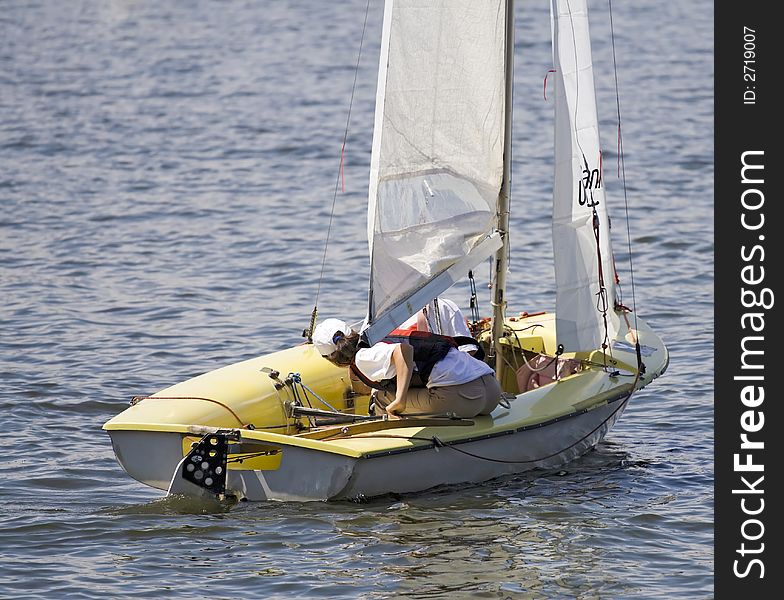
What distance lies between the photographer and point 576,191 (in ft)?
25.1

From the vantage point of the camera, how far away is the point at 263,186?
1565cm

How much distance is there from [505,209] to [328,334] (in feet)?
4.05

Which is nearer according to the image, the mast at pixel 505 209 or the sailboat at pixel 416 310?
the sailboat at pixel 416 310

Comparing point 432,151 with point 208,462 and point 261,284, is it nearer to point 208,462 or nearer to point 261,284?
point 208,462

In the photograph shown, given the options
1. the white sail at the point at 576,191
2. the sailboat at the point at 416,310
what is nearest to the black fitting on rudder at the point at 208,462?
the sailboat at the point at 416,310

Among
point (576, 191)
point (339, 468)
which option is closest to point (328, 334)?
point (339, 468)

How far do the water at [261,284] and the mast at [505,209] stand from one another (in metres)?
0.91

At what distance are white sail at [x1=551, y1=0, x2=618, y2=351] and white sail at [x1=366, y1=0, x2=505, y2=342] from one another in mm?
354

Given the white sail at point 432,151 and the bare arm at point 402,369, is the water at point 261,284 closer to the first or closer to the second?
the bare arm at point 402,369

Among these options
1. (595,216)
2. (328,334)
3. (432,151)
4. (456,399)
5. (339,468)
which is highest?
(432,151)

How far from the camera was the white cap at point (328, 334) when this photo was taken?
7.36m
